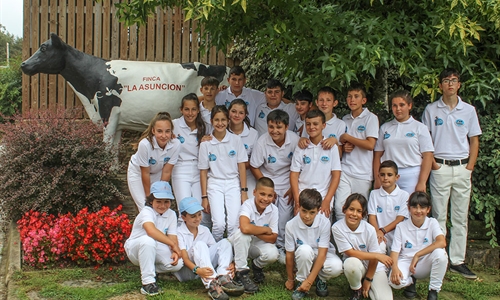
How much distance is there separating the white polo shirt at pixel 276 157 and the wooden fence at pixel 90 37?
11.4ft

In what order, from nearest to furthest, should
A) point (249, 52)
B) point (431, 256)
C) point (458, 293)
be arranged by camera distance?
point (431, 256) < point (458, 293) < point (249, 52)

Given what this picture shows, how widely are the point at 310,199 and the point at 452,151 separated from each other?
5.18 feet

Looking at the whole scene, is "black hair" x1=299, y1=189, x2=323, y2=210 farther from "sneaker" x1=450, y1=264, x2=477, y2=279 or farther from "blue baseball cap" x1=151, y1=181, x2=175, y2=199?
"sneaker" x1=450, y1=264, x2=477, y2=279

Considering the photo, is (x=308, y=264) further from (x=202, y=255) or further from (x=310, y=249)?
(x=202, y=255)

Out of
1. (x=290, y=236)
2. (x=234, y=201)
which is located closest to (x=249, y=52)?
(x=234, y=201)

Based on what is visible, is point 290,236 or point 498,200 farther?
point 498,200

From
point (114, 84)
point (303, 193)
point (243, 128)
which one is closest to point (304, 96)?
point (243, 128)

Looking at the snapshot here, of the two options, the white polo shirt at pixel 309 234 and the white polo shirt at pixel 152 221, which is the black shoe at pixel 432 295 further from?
the white polo shirt at pixel 152 221

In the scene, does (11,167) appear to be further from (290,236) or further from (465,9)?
(465,9)

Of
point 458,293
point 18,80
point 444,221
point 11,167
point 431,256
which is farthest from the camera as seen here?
point 18,80

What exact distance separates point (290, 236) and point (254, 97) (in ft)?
6.35

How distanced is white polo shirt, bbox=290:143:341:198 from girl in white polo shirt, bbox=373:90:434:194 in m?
0.47

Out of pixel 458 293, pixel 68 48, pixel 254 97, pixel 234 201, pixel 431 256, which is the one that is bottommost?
pixel 458 293

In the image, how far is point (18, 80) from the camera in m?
10.7
